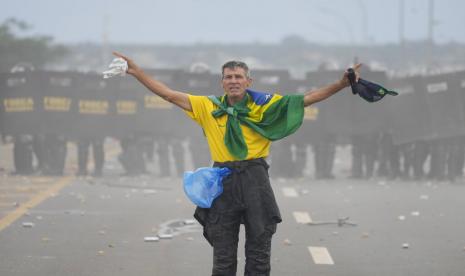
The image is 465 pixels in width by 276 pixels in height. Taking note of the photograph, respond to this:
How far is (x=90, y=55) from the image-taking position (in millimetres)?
155625

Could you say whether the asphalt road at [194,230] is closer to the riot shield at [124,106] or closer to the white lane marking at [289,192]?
the white lane marking at [289,192]

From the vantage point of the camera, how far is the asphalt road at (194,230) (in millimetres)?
11133

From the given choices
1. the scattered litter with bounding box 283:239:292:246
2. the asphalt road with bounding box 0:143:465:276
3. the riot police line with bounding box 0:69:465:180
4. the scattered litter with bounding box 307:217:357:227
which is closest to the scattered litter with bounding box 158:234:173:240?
the asphalt road with bounding box 0:143:465:276

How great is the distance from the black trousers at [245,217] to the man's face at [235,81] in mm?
469

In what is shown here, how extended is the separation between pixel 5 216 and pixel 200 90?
8.39 meters

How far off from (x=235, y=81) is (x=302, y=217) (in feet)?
23.4

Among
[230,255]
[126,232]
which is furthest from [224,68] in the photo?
[126,232]

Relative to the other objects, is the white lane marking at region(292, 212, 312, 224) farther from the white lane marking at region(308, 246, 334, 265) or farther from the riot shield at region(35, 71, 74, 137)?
the riot shield at region(35, 71, 74, 137)

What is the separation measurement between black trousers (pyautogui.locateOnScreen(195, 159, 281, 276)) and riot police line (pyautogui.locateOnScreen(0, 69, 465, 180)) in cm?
1398

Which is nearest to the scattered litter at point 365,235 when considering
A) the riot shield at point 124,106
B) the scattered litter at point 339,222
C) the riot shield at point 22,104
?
the scattered litter at point 339,222

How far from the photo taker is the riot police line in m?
22.2

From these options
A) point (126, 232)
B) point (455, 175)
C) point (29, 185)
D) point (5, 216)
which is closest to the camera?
point (126, 232)

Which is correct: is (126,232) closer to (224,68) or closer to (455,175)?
(224,68)

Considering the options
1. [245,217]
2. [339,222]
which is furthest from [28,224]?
[245,217]
